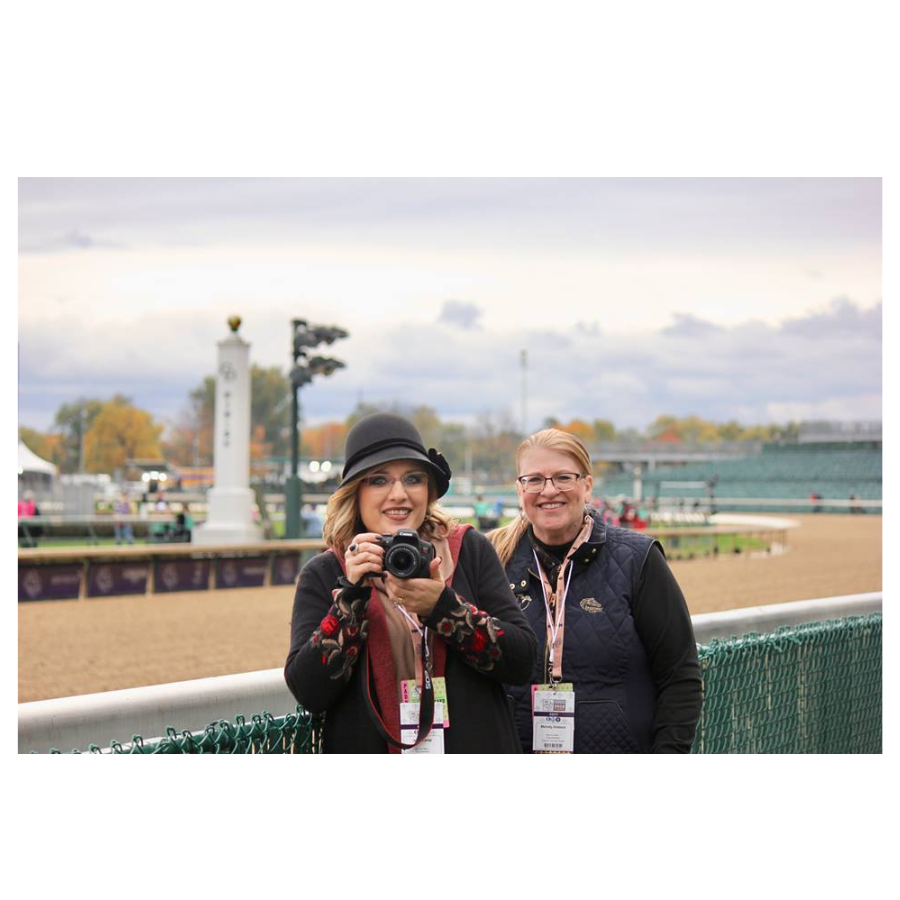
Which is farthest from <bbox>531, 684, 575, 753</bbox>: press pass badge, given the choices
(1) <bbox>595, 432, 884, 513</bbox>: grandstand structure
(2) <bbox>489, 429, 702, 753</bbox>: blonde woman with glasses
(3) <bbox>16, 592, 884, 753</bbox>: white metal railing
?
(1) <bbox>595, 432, 884, 513</bbox>: grandstand structure

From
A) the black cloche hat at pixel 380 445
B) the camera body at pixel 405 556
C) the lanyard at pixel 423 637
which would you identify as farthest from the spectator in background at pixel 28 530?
the camera body at pixel 405 556

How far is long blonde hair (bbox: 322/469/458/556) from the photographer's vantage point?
2701 millimetres

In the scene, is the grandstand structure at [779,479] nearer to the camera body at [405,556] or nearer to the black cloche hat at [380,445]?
the black cloche hat at [380,445]

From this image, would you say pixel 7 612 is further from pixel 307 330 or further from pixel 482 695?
pixel 307 330

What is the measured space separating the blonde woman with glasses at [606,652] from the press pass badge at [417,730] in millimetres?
569

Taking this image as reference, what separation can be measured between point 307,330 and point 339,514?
20.3 m

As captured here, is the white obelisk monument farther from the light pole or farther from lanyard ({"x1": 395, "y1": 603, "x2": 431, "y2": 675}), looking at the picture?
lanyard ({"x1": 395, "y1": 603, "x2": 431, "y2": 675})

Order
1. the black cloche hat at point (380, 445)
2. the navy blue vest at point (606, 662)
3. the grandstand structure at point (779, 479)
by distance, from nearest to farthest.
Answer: the black cloche hat at point (380, 445), the navy blue vest at point (606, 662), the grandstand structure at point (779, 479)

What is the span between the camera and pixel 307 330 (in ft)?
74.6

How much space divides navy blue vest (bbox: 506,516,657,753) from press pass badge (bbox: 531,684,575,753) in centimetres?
2

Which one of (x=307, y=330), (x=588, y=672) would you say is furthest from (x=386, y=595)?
(x=307, y=330)

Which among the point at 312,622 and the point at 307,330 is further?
the point at 307,330

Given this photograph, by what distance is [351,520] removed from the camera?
2752 mm

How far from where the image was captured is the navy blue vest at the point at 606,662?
301 centimetres
